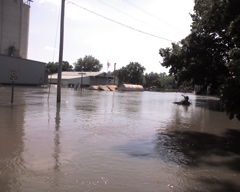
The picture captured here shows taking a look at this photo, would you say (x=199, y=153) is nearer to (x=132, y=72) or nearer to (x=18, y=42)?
(x=18, y=42)

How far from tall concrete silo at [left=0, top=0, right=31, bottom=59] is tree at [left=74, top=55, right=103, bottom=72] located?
58.0m

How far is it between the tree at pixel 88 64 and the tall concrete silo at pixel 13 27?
190 ft

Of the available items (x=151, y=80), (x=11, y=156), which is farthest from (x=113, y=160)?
(x=151, y=80)

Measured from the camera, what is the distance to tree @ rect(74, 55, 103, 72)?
123 meters

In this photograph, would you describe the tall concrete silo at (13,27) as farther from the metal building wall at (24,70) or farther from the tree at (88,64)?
the tree at (88,64)

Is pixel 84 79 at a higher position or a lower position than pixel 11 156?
higher

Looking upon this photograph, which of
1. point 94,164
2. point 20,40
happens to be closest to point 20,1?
point 20,40

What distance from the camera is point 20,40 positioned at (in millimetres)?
63156

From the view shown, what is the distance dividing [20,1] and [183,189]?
66520 mm

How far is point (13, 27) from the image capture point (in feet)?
200

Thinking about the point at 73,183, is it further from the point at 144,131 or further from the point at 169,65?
the point at 169,65

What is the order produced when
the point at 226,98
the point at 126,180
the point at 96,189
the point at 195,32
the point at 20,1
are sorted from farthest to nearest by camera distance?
the point at 20,1 < the point at 195,32 < the point at 226,98 < the point at 126,180 < the point at 96,189

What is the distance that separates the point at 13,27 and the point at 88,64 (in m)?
62.6

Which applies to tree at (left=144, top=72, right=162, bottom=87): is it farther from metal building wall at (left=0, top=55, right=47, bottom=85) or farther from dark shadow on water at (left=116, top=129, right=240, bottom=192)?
dark shadow on water at (left=116, top=129, right=240, bottom=192)
